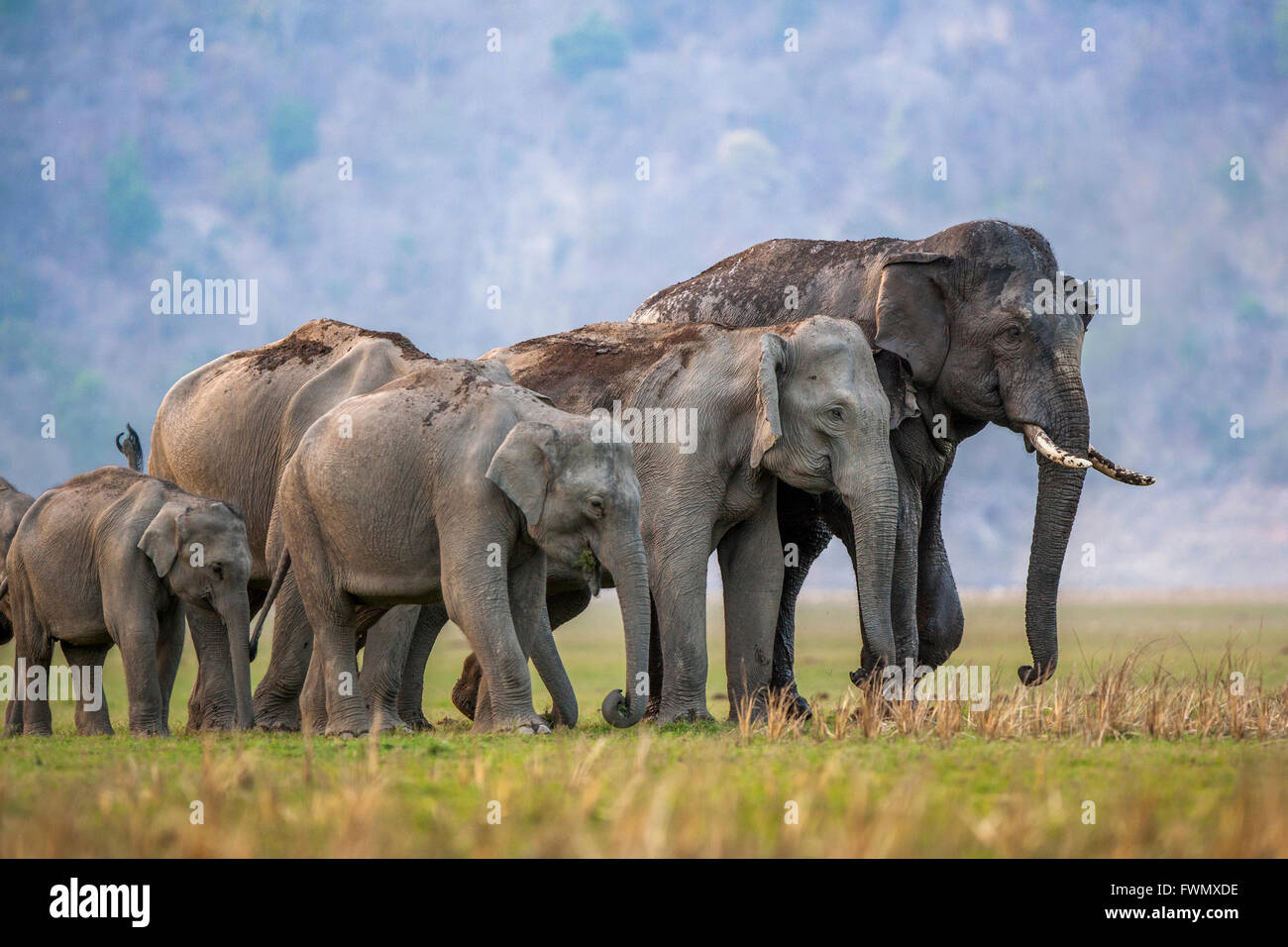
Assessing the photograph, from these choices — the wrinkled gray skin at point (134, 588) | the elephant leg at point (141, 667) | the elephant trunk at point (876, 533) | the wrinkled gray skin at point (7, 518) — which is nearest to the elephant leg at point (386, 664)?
the wrinkled gray skin at point (134, 588)

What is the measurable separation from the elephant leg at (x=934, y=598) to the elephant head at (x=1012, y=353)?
94 centimetres

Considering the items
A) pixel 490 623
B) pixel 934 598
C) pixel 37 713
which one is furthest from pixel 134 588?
pixel 934 598

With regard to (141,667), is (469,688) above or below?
below

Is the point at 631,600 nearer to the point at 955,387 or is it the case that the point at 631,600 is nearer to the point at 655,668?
the point at 655,668

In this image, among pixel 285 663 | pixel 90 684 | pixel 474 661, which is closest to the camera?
pixel 285 663

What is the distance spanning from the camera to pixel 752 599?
13555 millimetres

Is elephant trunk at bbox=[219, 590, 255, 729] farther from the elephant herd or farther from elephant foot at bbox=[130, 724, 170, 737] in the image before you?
elephant foot at bbox=[130, 724, 170, 737]

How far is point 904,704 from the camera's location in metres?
11.2

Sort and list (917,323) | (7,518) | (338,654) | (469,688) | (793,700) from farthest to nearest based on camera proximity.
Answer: (7,518) < (469,688) < (917,323) < (793,700) < (338,654)

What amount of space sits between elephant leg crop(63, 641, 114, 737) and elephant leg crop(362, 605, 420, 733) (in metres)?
2.42

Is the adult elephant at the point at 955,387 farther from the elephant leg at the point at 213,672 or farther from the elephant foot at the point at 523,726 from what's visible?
the elephant leg at the point at 213,672

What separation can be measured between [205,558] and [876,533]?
18.2ft
